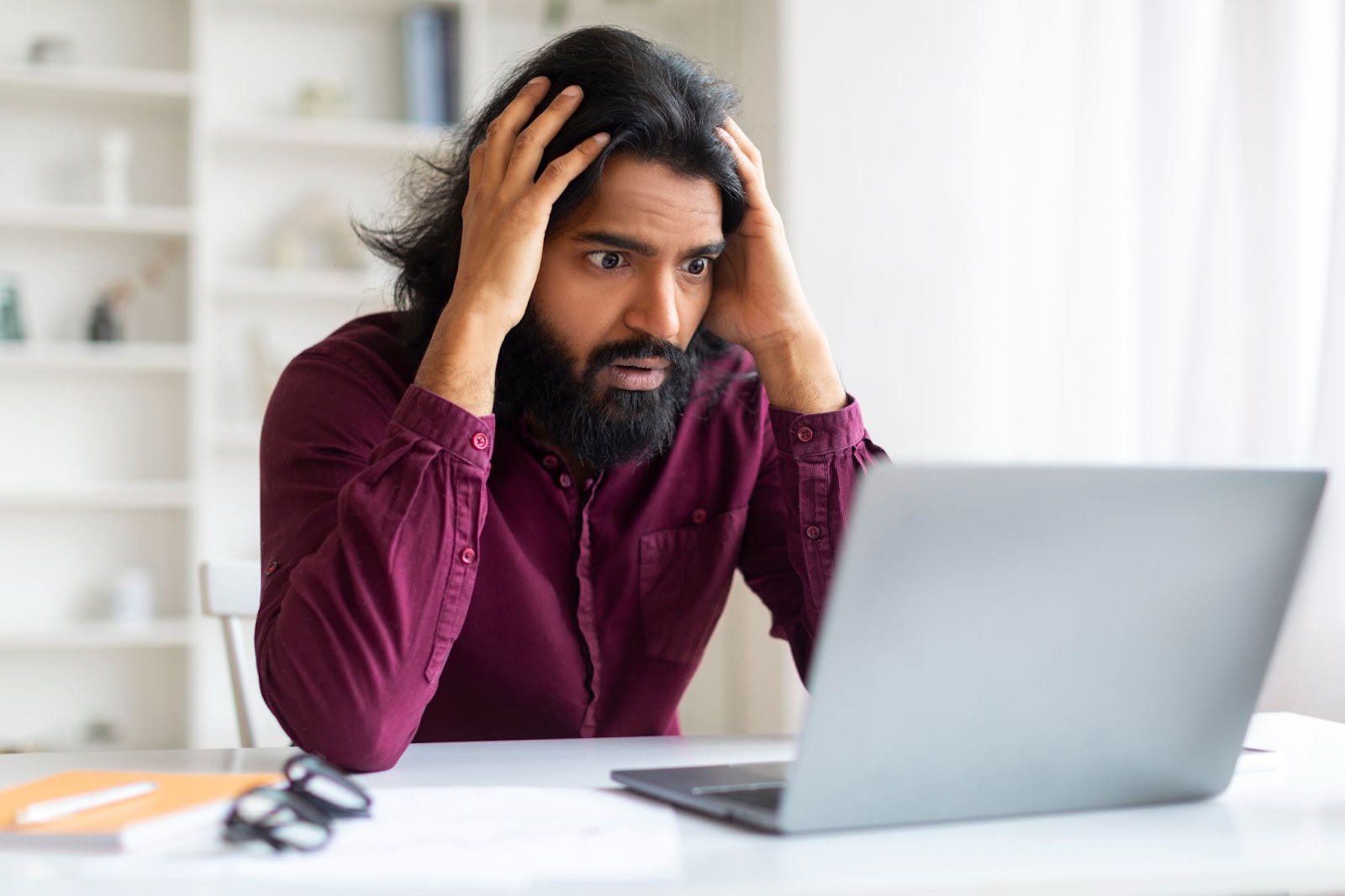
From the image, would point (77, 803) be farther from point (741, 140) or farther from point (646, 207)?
point (741, 140)

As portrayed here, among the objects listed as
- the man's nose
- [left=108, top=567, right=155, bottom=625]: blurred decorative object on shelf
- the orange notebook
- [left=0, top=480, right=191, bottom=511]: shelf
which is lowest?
[left=108, top=567, right=155, bottom=625]: blurred decorative object on shelf

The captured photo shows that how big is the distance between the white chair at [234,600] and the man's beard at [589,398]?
34cm

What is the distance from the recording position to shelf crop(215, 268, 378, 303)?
327 centimetres

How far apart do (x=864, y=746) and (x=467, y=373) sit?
1.85 ft

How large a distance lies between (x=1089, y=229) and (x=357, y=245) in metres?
1.80

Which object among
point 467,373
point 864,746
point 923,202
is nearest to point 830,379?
point 467,373

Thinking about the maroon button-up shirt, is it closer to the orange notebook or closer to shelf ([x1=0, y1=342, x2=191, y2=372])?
the orange notebook

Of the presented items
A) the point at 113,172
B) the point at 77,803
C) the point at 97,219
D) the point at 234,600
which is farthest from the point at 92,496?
the point at 77,803

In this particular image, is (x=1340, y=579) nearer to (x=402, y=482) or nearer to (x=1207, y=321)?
(x=1207, y=321)

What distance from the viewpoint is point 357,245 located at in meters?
3.41

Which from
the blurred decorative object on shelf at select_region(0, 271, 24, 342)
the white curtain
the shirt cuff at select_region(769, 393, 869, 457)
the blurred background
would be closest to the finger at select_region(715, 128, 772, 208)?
the shirt cuff at select_region(769, 393, 869, 457)

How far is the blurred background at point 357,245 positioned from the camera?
2637 millimetres

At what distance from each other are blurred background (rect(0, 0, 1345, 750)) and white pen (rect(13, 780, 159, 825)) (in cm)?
188

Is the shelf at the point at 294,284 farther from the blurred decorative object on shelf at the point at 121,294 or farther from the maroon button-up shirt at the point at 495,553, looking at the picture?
the maroon button-up shirt at the point at 495,553
